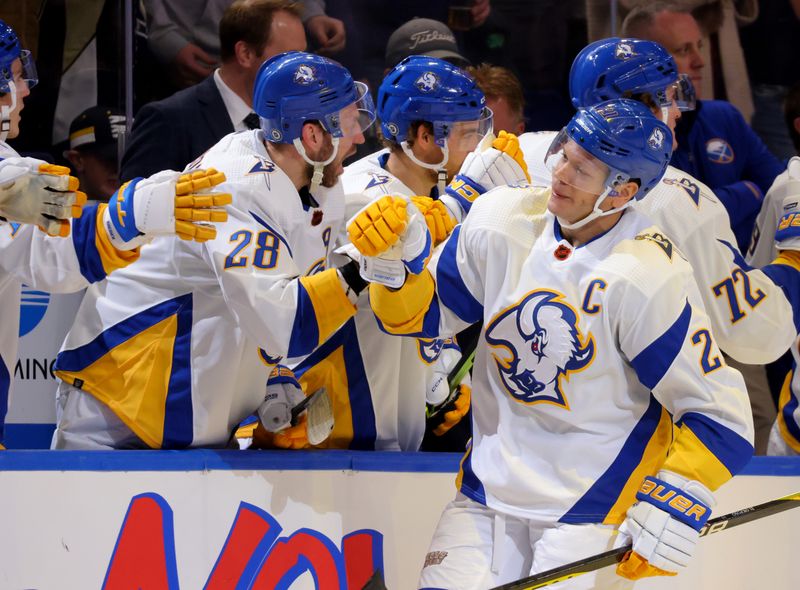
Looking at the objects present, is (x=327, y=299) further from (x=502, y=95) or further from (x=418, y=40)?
(x=418, y=40)

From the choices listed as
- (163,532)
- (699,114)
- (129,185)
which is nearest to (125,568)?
(163,532)

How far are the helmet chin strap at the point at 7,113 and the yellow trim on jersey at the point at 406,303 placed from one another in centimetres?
117

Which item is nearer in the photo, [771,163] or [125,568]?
[125,568]

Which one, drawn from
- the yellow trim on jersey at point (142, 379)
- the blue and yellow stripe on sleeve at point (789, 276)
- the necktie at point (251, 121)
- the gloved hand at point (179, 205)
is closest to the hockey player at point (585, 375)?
the gloved hand at point (179, 205)

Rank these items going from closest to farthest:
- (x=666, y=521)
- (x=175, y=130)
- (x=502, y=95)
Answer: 1. (x=666, y=521)
2. (x=175, y=130)
3. (x=502, y=95)

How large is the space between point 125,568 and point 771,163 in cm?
277

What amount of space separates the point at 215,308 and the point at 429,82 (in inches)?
37.1

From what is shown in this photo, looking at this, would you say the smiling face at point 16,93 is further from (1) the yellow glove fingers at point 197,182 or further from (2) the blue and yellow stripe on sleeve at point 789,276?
(2) the blue and yellow stripe on sleeve at point 789,276

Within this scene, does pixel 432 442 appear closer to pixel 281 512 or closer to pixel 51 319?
pixel 281 512

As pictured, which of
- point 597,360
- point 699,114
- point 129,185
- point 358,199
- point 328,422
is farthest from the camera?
point 699,114

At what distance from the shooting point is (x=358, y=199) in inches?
149

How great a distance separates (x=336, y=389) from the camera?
12.0 ft

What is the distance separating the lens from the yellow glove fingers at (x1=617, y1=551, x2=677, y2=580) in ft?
9.21

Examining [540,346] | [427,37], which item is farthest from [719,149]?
[540,346]
